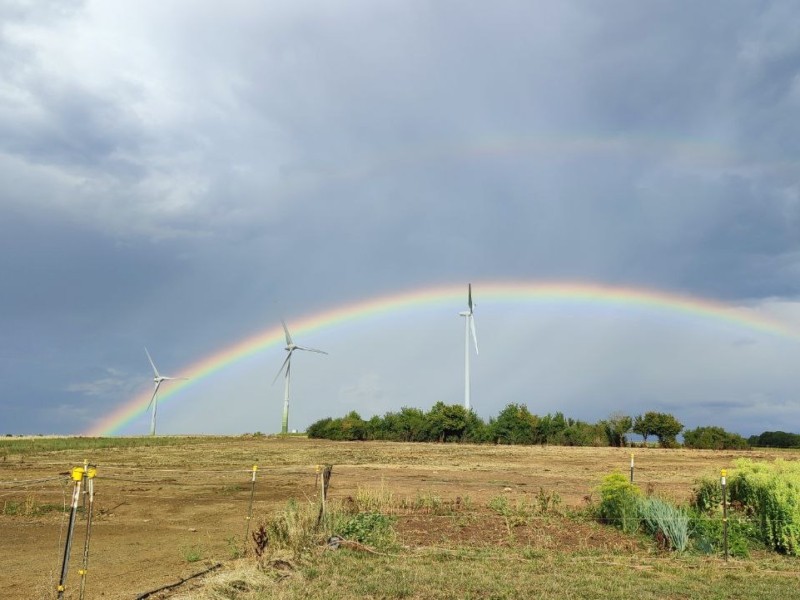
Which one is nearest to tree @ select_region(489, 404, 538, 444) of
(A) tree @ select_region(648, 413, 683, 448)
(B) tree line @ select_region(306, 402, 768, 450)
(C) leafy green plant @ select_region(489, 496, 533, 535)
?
(B) tree line @ select_region(306, 402, 768, 450)

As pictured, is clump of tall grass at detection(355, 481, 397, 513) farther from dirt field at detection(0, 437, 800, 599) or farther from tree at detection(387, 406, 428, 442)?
tree at detection(387, 406, 428, 442)

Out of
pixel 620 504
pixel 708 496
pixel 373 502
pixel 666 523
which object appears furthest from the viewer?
pixel 708 496

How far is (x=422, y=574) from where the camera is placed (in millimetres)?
11992

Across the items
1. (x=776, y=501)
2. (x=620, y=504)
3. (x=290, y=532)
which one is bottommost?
(x=290, y=532)

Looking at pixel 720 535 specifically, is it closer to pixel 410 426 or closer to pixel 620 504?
pixel 620 504

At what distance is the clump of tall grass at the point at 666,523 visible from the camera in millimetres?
15273

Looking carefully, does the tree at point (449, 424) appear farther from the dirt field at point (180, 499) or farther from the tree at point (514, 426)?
the dirt field at point (180, 499)

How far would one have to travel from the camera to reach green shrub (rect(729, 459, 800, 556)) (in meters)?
15.4

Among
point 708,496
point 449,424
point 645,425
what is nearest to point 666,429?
point 645,425

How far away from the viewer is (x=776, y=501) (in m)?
15.9

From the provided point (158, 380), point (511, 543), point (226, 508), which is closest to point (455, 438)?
point (158, 380)

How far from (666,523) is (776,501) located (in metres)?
2.72

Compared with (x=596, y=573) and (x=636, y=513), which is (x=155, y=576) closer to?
(x=596, y=573)

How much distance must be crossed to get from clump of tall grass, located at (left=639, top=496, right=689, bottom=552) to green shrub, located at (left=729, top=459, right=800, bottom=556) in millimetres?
1816
